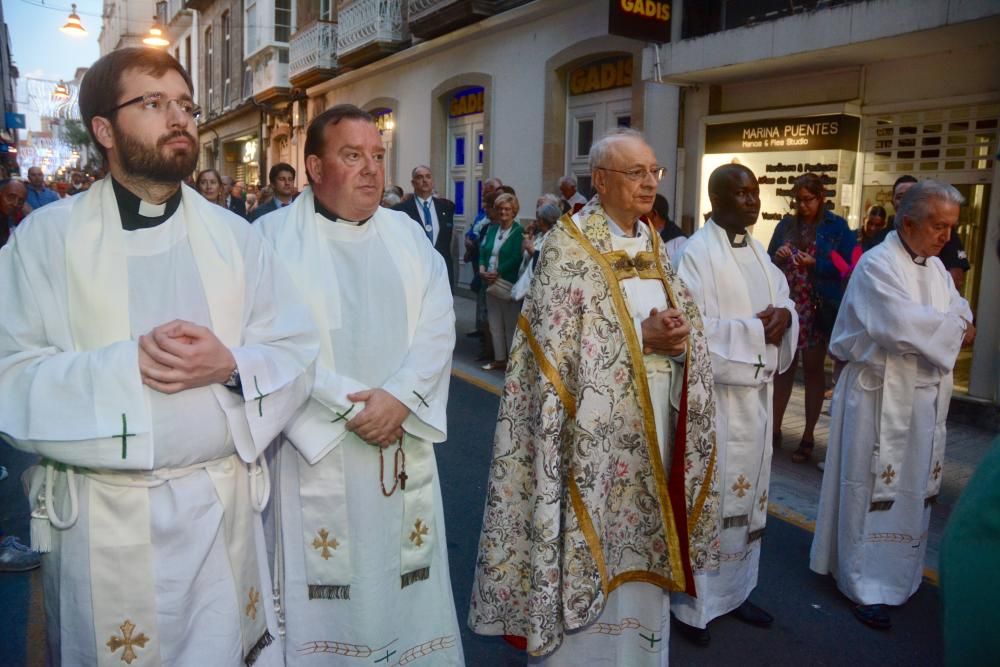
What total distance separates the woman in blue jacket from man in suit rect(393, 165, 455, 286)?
176 inches

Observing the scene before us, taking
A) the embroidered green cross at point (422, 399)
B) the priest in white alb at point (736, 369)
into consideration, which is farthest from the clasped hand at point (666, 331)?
the embroidered green cross at point (422, 399)

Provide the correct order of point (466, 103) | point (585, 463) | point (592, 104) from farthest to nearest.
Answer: point (466, 103), point (592, 104), point (585, 463)

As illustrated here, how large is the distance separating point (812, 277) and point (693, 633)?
3669 mm

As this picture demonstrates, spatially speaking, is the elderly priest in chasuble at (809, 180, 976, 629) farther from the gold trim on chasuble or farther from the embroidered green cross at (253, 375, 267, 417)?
the embroidered green cross at (253, 375, 267, 417)

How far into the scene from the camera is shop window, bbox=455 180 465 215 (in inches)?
610

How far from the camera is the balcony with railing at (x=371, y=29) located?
1631 centimetres

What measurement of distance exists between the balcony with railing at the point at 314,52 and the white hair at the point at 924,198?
57.2ft

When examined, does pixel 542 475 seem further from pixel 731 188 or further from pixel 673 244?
pixel 673 244

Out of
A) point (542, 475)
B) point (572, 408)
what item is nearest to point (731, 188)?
point (572, 408)

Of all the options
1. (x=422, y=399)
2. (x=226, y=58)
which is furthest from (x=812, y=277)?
(x=226, y=58)

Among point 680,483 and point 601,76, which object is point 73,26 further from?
point 680,483

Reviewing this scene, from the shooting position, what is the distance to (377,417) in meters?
2.59

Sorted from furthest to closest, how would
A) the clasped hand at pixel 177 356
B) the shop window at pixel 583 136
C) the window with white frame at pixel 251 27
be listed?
the window with white frame at pixel 251 27 < the shop window at pixel 583 136 < the clasped hand at pixel 177 356

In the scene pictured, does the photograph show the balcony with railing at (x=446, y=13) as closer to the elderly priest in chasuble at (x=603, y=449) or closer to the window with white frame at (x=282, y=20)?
the window with white frame at (x=282, y=20)
